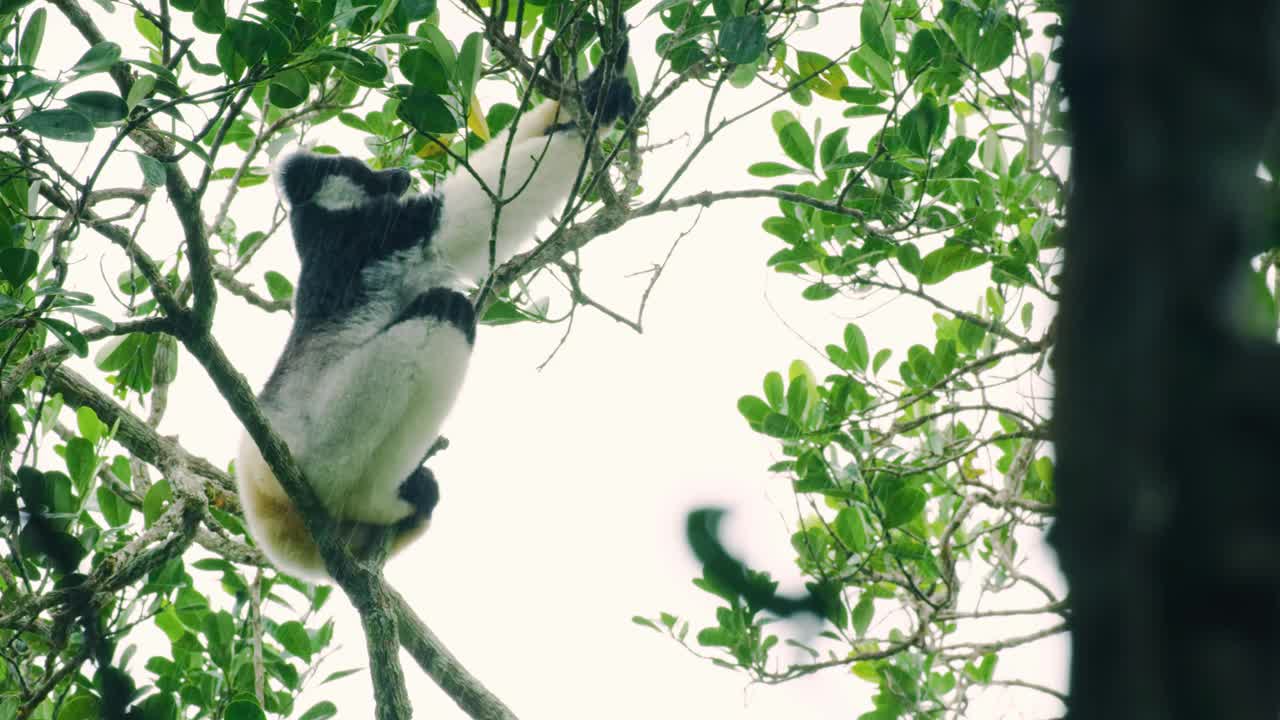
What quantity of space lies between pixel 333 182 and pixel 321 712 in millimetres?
2117

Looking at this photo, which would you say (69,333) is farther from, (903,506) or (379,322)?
(903,506)

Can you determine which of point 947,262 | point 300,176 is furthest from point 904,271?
point 300,176

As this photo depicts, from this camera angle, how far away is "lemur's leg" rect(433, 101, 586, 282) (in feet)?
13.9

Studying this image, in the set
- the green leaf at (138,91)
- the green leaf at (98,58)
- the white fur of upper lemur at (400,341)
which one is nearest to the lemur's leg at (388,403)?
the white fur of upper lemur at (400,341)

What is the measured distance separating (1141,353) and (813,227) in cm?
390

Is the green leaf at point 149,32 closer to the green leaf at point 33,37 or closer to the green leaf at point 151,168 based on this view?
the green leaf at point 33,37

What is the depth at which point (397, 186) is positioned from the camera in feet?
13.8

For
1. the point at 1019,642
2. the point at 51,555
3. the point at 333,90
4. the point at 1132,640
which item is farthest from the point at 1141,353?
the point at 333,90

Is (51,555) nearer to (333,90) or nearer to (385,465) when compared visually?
(385,465)

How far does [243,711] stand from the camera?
132 inches

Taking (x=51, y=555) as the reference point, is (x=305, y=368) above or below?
above

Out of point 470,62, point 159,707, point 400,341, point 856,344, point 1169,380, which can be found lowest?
point 1169,380

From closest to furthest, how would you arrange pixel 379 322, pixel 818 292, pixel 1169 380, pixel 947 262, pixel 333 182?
pixel 1169 380
pixel 379 322
pixel 947 262
pixel 333 182
pixel 818 292

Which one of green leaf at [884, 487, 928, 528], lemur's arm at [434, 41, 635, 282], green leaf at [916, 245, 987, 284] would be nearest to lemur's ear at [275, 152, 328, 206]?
lemur's arm at [434, 41, 635, 282]
